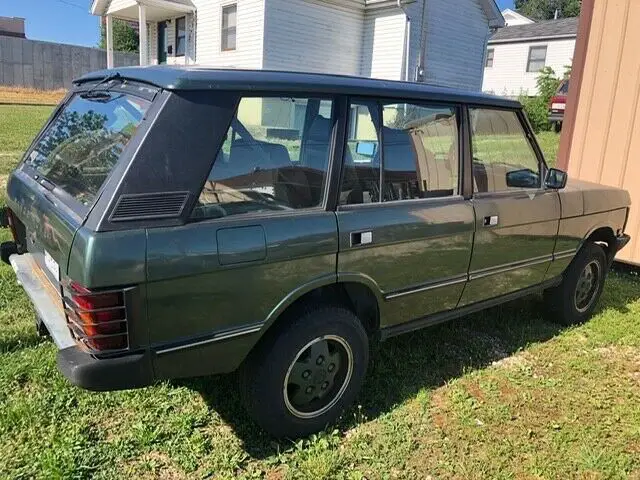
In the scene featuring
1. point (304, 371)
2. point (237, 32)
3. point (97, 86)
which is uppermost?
point (237, 32)

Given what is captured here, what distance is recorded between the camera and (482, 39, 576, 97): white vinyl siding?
29.4 meters

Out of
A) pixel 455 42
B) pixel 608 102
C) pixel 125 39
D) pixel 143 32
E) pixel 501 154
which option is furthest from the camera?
pixel 125 39

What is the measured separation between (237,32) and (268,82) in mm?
15392

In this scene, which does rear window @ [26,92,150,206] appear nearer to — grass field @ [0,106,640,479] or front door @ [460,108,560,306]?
grass field @ [0,106,640,479]

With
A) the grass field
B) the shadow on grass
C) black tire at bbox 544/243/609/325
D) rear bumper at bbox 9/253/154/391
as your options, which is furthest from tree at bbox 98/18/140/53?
rear bumper at bbox 9/253/154/391

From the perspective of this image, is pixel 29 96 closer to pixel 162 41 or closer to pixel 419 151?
pixel 162 41

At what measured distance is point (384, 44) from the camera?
58.0ft

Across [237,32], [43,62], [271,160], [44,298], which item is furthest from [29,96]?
A: [271,160]

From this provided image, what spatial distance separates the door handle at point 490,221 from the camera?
3512 mm

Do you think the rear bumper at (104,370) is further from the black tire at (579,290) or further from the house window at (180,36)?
the house window at (180,36)

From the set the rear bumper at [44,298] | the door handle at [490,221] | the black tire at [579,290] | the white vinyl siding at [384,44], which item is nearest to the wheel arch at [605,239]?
the black tire at [579,290]

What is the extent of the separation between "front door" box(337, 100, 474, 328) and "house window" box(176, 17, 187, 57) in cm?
1867

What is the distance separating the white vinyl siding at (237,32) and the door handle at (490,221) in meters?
12.4

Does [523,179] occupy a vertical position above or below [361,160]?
below
